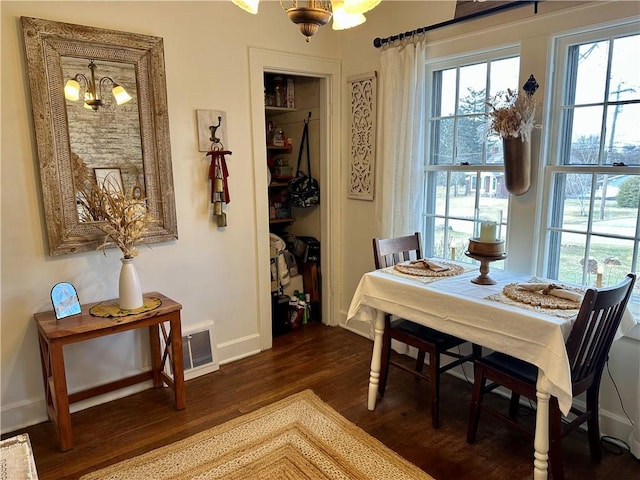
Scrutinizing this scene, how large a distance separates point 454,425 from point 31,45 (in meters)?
3.07

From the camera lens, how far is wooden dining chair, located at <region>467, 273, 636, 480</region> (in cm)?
173

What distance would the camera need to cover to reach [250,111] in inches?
124

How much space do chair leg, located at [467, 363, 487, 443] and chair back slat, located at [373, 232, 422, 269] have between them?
83 centimetres

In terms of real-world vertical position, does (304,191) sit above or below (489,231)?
above

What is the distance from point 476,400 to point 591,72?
1822mm

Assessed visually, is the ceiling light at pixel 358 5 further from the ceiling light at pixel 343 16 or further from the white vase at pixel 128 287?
the white vase at pixel 128 287

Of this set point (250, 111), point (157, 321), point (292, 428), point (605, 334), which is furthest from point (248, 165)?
point (605, 334)

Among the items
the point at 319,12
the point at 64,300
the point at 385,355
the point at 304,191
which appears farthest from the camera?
the point at 304,191

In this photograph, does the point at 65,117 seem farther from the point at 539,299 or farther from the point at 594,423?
the point at 594,423

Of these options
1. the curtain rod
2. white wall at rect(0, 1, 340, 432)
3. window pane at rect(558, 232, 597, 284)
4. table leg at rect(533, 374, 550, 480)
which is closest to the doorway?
white wall at rect(0, 1, 340, 432)

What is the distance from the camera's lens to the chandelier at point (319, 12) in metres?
1.52

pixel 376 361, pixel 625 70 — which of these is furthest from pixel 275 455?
pixel 625 70

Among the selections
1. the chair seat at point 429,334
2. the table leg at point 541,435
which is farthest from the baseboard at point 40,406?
the table leg at point 541,435

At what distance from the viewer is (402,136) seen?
305 centimetres
